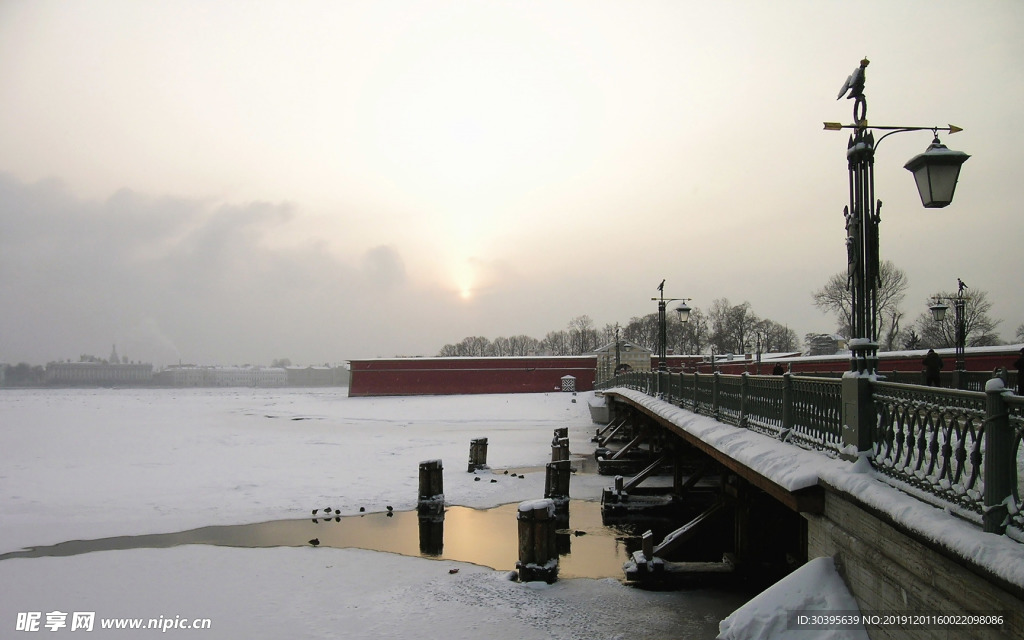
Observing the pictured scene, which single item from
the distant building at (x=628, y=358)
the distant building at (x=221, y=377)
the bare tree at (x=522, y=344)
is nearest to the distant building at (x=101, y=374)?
the distant building at (x=221, y=377)

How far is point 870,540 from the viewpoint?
5156 millimetres

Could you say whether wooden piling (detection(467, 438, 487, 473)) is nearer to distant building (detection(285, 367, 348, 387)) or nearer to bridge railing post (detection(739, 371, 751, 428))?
bridge railing post (detection(739, 371, 751, 428))

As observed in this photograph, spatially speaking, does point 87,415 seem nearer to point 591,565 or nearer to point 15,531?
point 15,531

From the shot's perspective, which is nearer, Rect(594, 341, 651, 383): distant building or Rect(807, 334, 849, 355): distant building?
Rect(807, 334, 849, 355): distant building

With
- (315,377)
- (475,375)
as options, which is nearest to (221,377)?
(315,377)

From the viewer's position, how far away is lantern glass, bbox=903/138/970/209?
527 cm

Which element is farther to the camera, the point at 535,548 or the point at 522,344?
the point at 522,344

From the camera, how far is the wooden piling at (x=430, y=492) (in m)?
15.3

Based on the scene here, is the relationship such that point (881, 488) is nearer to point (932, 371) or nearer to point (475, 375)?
point (932, 371)

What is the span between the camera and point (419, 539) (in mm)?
13320

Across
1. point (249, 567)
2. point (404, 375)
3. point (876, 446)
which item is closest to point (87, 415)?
point (404, 375)

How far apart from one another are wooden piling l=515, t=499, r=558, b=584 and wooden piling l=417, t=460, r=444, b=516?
16.8ft

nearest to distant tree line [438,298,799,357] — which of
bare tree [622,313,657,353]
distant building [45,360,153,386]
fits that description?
bare tree [622,313,657,353]

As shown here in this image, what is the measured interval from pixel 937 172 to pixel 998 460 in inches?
100
